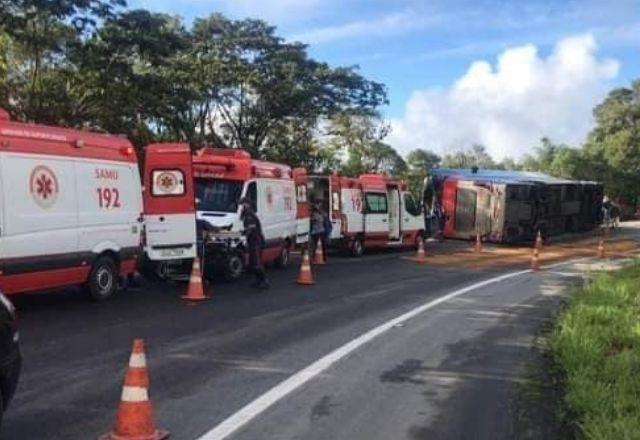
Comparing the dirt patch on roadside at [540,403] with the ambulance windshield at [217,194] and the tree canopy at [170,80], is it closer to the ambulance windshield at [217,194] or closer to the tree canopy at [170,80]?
the ambulance windshield at [217,194]

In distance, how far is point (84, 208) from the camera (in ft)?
41.7

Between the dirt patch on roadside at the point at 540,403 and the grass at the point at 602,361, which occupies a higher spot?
the grass at the point at 602,361

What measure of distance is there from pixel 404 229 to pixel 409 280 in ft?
33.4

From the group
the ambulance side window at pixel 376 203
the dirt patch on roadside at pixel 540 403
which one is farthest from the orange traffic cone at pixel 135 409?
the ambulance side window at pixel 376 203

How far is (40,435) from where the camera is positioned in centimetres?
593

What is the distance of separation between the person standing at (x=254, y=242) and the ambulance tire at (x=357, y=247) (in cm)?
983

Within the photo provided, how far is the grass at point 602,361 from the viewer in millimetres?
6301

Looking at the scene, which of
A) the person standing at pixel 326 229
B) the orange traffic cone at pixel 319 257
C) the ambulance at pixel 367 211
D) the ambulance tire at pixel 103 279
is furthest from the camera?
the ambulance at pixel 367 211

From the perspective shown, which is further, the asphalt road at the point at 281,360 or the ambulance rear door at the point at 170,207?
the ambulance rear door at the point at 170,207

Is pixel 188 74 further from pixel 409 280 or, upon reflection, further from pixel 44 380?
pixel 44 380

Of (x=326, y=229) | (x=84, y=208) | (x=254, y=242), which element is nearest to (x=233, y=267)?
(x=254, y=242)

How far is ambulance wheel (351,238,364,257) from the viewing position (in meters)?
25.6

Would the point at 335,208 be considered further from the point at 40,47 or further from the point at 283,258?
the point at 40,47

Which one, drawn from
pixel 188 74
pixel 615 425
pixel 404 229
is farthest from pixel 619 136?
pixel 615 425
